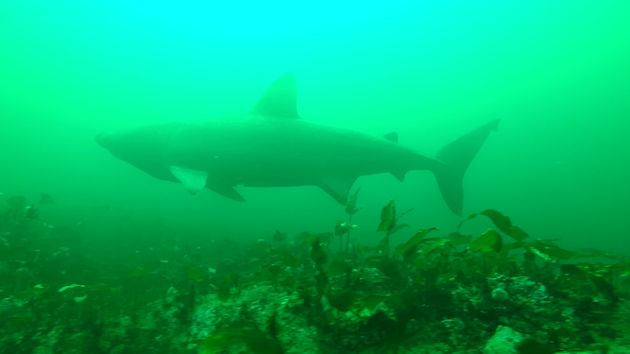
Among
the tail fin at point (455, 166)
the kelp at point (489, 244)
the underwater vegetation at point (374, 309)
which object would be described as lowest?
the underwater vegetation at point (374, 309)

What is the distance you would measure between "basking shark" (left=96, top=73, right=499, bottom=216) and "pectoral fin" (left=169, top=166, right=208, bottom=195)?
23 mm

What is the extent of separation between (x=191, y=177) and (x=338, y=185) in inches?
154

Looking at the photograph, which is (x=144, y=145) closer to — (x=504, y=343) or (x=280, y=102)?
(x=280, y=102)

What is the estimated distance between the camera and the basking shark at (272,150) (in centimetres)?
714

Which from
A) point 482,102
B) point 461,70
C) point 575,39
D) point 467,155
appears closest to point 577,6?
point 575,39

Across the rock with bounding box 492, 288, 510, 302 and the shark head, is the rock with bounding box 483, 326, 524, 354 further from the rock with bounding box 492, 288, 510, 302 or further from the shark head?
the shark head

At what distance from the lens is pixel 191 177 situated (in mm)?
7059

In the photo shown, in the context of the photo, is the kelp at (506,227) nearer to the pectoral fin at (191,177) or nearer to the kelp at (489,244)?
the kelp at (489,244)

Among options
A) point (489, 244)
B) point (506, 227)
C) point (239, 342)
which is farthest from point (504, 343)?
point (506, 227)

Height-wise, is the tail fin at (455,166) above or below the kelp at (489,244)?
above

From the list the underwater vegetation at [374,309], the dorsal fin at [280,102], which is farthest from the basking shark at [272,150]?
the underwater vegetation at [374,309]

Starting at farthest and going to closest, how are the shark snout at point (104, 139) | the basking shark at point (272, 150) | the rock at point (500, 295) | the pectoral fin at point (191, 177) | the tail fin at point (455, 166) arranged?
the shark snout at point (104, 139) < the tail fin at point (455, 166) < the basking shark at point (272, 150) < the pectoral fin at point (191, 177) < the rock at point (500, 295)

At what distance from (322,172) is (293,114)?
1858mm

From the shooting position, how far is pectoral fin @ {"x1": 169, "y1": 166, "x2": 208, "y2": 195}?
6707 mm
